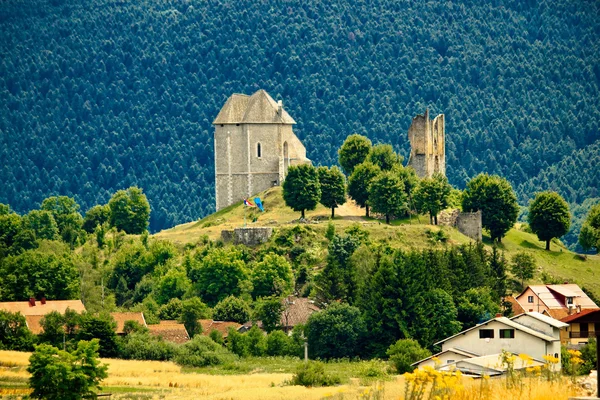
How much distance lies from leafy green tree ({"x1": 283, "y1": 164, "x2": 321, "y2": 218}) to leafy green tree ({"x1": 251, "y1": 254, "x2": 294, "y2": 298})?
8979 millimetres

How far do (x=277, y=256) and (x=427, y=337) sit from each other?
18.0 meters

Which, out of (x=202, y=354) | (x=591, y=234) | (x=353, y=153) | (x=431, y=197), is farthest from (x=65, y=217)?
(x=202, y=354)

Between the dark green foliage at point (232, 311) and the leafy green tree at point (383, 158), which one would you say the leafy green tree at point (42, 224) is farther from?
the dark green foliage at point (232, 311)

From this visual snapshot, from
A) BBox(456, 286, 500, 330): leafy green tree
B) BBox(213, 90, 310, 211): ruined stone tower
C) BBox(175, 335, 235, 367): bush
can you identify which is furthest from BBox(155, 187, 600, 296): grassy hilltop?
BBox(175, 335, 235, 367): bush

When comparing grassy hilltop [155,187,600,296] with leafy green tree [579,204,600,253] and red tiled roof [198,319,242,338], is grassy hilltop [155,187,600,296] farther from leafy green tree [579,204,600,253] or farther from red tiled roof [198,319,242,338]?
red tiled roof [198,319,242,338]

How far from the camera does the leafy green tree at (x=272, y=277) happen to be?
88125 millimetres

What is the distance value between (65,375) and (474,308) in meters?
29.7

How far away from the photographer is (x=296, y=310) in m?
83.6

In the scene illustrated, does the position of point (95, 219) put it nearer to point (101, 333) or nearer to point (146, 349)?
point (101, 333)

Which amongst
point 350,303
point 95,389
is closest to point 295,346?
point 350,303

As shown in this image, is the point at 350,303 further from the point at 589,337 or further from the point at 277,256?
the point at 589,337

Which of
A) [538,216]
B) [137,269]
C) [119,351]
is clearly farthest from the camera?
[538,216]

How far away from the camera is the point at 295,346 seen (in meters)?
75.8

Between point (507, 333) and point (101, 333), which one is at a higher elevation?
point (101, 333)
